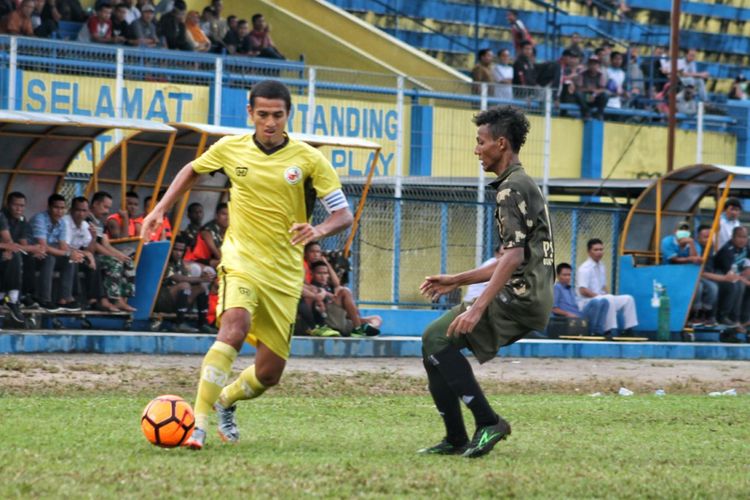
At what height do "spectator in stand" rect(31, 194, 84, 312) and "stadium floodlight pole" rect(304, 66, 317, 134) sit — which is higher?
"stadium floodlight pole" rect(304, 66, 317, 134)

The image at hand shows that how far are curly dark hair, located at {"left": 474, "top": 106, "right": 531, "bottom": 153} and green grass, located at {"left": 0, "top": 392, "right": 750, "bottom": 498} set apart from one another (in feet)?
5.61

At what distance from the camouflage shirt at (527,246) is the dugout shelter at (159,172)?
34.2 ft

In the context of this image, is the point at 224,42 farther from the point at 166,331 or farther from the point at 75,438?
the point at 75,438

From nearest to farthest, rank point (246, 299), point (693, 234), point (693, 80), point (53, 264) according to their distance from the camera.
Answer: point (246, 299)
point (53, 264)
point (693, 234)
point (693, 80)

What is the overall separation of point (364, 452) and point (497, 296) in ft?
3.58

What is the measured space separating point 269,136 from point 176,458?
1976 millimetres

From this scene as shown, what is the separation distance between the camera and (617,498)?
21.3ft

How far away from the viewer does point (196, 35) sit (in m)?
23.7

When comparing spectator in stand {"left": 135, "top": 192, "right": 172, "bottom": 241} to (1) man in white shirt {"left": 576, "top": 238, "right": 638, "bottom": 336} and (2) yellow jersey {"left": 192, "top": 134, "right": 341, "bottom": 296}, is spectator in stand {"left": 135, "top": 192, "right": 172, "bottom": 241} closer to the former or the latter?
(1) man in white shirt {"left": 576, "top": 238, "right": 638, "bottom": 336}

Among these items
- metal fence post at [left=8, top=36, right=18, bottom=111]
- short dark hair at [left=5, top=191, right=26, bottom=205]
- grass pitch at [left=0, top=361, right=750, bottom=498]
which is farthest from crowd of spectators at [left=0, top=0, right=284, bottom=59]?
grass pitch at [left=0, top=361, right=750, bottom=498]

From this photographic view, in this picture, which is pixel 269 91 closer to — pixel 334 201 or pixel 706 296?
pixel 334 201

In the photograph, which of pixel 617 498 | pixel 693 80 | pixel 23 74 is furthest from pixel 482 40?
pixel 617 498

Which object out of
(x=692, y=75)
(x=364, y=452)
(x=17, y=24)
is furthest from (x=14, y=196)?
(x=692, y=75)

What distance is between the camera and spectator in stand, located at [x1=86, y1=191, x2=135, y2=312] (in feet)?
58.1
